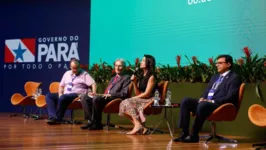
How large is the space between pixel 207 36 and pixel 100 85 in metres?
2.39

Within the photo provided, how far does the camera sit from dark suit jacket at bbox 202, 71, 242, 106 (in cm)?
494

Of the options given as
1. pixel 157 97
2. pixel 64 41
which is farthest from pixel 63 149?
pixel 64 41

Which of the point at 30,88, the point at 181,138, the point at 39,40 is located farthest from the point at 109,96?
the point at 39,40

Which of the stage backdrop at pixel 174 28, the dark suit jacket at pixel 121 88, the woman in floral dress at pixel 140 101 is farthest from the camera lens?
the stage backdrop at pixel 174 28

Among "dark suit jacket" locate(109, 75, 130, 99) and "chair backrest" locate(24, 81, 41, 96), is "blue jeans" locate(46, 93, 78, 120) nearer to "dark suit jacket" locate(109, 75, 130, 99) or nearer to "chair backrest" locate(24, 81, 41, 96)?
"dark suit jacket" locate(109, 75, 130, 99)

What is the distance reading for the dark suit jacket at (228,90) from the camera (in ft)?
16.2

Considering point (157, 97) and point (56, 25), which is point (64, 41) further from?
point (157, 97)

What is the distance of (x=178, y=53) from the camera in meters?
7.54

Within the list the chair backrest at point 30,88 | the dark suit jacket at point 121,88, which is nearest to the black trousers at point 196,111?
the dark suit jacket at point 121,88

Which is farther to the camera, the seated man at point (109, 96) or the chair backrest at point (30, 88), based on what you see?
the chair backrest at point (30, 88)

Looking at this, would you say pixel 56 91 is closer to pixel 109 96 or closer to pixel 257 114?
pixel 109 96

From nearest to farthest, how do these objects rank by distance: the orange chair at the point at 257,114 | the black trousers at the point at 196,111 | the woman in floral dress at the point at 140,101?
the orange chair at the point at 257,114 < the black trousers at the point at 196,111 < the woman in floral dress at the point at 140,101

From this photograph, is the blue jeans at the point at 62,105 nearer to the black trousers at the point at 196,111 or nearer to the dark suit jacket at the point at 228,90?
the black trousers at the point at 196,111

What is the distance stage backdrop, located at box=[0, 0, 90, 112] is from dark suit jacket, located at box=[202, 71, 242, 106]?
506 cm
